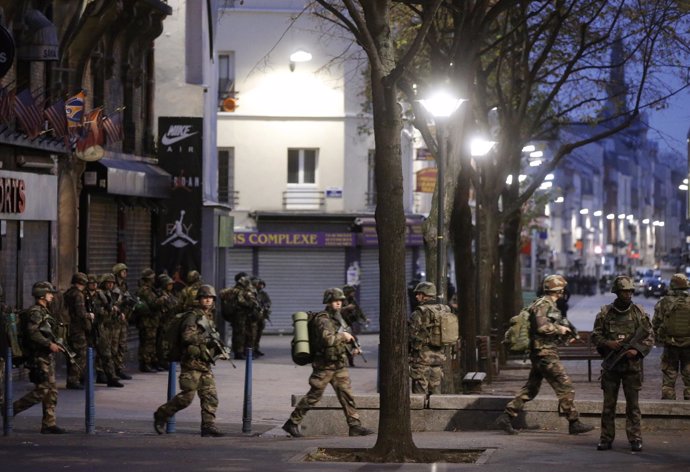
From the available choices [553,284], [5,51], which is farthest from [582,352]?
[5,51]

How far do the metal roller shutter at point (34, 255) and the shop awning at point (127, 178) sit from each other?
1.84 metres

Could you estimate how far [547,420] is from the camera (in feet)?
58.2

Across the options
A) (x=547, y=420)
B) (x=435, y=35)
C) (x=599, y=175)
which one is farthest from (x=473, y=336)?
(x=599, y=175)

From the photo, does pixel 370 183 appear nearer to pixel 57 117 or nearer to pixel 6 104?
pixel 57 117

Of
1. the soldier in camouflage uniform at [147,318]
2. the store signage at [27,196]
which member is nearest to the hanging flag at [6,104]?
the store signage at [27,196]

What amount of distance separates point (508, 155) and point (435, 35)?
496 centimetres

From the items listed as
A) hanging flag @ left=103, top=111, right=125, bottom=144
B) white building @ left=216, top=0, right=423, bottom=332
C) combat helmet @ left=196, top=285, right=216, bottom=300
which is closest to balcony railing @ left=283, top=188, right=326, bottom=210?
white building @ left=216, top=0, right=423, bottom=332

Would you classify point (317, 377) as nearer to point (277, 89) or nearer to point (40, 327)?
point (40, 327)

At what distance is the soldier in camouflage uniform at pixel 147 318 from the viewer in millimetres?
26828

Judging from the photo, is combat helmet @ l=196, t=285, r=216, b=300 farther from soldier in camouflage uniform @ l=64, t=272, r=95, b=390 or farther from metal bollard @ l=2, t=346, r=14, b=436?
soldier in camouflage uniform @ l=64, t=272, r=95, b=390

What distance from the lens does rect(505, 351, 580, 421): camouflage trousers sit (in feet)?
56.0

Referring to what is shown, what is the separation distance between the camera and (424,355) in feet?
64.3

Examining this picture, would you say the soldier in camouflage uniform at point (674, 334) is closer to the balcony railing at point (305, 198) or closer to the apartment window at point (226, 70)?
the balcony railing at point (305, 198)

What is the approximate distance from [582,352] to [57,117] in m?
9.38
